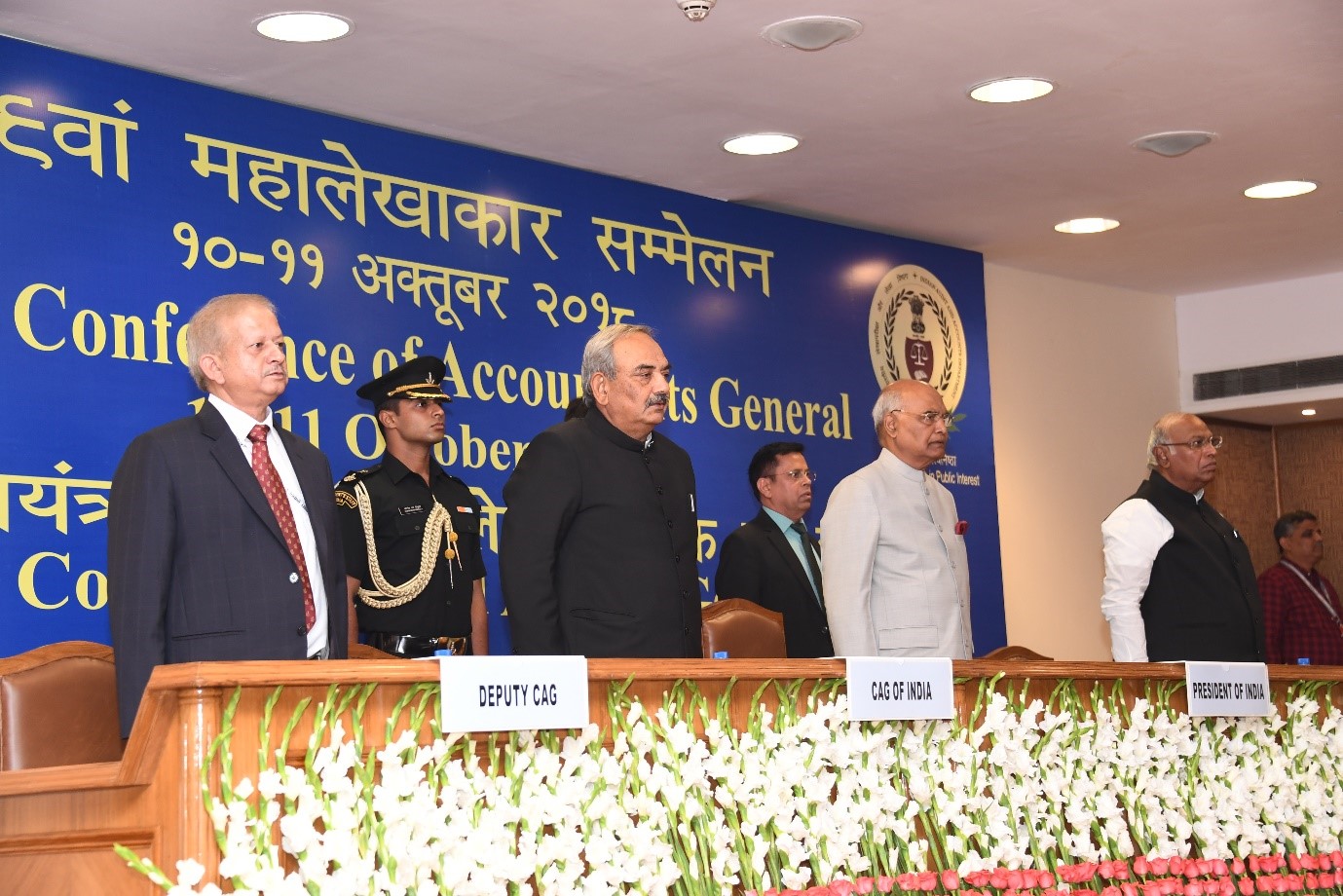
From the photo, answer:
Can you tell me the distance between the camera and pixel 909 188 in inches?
253

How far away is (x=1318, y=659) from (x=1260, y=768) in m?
4.55

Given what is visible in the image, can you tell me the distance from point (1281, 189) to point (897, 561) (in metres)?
3.52

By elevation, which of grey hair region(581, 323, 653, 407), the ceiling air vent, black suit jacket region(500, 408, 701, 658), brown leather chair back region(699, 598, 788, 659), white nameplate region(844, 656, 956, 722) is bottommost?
white nameplate region(844, 656, 956, 722)

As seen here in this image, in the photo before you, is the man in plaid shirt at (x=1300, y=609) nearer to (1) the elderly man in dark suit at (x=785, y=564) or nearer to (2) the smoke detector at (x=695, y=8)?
(1) the elderly man in dark suit at (x=785, y=564)

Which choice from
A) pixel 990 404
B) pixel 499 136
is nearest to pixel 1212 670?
pixel 499 136

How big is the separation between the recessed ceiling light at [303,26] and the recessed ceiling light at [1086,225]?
360cm

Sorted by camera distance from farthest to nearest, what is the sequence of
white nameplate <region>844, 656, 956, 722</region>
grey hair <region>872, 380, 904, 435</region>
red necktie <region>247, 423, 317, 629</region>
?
grey hair <region>872, 380, 904, 435</region> < red necktie <region>247, 423, 317, 629</region> < white nameplate <region>844, 656, 956, 722</region>

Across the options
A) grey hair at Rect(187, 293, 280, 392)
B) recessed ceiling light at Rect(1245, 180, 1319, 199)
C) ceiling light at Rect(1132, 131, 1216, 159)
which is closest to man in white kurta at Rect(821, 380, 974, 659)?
grey hair at Rect(187, 293, 280, 392)

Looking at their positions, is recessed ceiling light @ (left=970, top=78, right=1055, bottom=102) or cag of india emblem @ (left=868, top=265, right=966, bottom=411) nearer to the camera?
recessed ceiling light @ (left=970, top=78, right=1055, bottom=102)

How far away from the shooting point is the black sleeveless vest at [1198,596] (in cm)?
464

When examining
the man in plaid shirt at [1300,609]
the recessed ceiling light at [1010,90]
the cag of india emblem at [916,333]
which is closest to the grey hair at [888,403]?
the recessed ceiling light at [1010,90]

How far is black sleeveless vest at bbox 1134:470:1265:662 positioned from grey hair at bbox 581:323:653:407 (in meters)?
1.93

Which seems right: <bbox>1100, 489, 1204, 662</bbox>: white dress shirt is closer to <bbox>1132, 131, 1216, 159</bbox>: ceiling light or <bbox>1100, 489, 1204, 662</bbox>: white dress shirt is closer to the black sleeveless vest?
the black sleeveless vest

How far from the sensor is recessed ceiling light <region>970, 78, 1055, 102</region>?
516 centimetres
